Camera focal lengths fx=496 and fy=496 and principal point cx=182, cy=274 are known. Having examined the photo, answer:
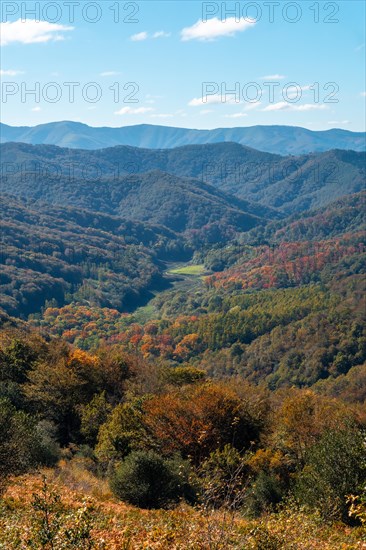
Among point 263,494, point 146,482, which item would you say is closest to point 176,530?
point 146,482

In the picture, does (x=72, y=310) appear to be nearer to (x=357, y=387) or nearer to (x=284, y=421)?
(x=357, y=387)

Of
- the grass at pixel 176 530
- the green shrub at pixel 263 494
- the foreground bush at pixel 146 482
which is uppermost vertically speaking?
the grass at pixel 176 530

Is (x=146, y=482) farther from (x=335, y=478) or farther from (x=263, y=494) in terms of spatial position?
(x=335, y=478)

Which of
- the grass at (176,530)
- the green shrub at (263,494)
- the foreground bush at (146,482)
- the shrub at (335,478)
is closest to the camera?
the grass at (176,530)

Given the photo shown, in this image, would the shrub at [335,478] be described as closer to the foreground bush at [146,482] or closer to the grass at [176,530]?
the grass at [176,530]

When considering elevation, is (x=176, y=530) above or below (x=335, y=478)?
above

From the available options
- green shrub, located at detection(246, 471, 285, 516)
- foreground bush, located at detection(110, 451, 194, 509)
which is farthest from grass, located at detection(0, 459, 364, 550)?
green shrub, located at detection(246, 471, 285, 516)

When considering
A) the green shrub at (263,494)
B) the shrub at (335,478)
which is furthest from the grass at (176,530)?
the green shrub at (263,494)

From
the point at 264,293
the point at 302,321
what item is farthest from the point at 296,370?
the point at 264,293

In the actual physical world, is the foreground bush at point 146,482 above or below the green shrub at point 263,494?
above
